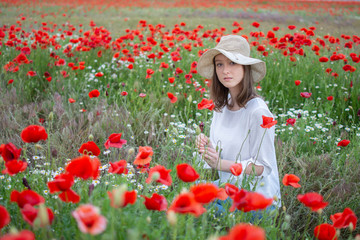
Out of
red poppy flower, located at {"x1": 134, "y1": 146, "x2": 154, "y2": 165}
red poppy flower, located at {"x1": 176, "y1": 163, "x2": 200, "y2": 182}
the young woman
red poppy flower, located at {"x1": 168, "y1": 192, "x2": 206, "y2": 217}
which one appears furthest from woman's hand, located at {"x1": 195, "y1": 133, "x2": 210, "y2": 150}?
red poppy flower, located at {"x1": 168, "y1": 192, "x2": 206, "y2": 217}

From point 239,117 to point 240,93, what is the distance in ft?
0.59

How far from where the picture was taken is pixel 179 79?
4.41 meters

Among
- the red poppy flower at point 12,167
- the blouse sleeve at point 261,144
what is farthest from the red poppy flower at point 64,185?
the blouse sleeve at point 261,144

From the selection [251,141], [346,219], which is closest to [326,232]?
[346,219]

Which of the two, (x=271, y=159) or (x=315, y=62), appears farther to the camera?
(x=315, y=62)

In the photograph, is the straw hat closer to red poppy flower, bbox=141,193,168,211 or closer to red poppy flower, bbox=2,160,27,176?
red poppy flower, bbox=141,193,168,211

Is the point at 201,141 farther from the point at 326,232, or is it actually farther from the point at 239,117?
the point at 326,232

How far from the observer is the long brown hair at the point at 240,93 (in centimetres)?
221

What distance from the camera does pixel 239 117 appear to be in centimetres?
226

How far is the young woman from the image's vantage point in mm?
2029

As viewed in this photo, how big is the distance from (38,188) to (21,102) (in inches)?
105

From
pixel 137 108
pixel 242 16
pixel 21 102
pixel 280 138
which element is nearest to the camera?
pixel 280 138

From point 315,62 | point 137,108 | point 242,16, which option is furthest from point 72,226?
point 242,16

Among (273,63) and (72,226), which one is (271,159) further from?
(273,63)
